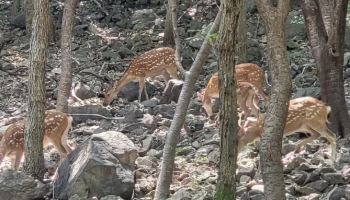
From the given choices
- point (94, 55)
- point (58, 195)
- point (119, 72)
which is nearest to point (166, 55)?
point (119, 72)

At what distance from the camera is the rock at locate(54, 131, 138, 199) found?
8.94m

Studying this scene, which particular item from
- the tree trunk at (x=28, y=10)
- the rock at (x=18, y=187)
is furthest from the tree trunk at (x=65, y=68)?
the tree trunk at (x=28, y=10)

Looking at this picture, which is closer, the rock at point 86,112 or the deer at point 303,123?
the deer at point 303,123

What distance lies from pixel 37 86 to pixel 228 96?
3210mm

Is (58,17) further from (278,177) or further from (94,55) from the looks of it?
(278,177)

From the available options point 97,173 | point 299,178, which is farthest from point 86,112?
point 299,178

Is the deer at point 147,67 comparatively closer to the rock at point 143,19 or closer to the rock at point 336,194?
the rock at point 143,19

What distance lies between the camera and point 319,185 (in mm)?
8383

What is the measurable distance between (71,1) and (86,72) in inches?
199

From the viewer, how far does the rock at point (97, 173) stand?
29.3 feet

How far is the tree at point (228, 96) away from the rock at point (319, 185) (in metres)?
1.50

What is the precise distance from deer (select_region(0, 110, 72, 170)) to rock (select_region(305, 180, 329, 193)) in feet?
12.0

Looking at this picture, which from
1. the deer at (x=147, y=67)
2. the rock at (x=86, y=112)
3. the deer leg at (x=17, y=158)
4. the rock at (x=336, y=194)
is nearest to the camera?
the rock at (x=336, y=194)

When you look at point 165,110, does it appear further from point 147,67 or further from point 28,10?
point 28,10
